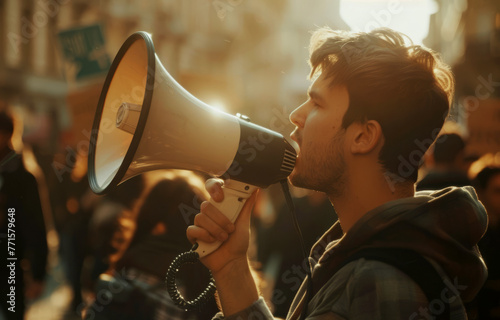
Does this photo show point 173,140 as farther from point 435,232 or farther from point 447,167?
point 447,167

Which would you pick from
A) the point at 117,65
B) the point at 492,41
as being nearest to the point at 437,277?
the point at 117,65

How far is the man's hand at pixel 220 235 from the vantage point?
68.6 inches

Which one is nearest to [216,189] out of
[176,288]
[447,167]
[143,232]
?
[176,288]

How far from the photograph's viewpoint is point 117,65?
192cm

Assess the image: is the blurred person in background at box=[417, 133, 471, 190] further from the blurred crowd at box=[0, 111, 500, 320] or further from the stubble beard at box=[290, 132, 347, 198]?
the stubble beard at box=[290, 132, 347, 198]

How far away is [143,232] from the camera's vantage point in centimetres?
261

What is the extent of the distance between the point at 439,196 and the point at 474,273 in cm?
A: 21

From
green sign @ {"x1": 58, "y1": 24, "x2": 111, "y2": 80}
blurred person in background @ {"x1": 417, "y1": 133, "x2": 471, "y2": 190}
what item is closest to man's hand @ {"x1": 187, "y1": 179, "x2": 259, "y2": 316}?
blurred person in background @ {"x1": 417, "y1": 133, "x2": 471, "y2": 190}

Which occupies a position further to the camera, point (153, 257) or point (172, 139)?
point (153, 257)

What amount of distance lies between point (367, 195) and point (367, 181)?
4 centimetres

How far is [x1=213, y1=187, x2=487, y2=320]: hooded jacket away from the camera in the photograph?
1.34 metres

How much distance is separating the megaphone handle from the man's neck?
1.01 feet

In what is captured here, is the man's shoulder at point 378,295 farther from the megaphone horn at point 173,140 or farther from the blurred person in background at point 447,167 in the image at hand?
the blurred person in background at point 447,167

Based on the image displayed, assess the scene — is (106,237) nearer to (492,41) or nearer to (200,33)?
(492,41)
